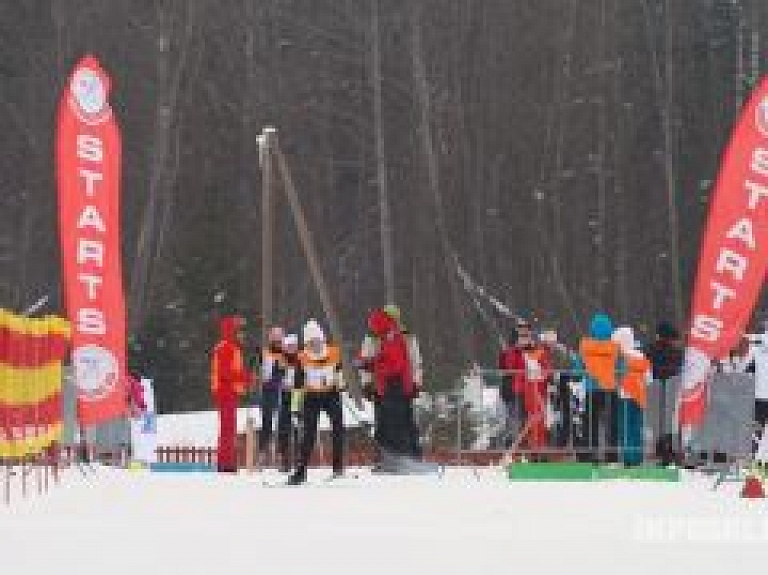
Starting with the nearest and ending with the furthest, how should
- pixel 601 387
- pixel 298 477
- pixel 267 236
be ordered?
pixel 298 477 < pixel 601 387 < pixel 267 236

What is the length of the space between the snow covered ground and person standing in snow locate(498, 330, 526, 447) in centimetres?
409

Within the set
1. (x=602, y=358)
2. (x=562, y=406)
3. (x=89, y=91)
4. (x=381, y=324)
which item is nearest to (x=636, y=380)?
(x=602, y=358)

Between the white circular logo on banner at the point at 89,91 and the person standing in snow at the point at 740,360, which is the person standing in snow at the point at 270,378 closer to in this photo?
the white circular logo on banner at the point at 89,91

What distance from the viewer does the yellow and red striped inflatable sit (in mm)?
16047

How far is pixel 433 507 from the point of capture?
1457 cm

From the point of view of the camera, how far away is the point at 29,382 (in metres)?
17.1

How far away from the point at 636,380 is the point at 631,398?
18cm

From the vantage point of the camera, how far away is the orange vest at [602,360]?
2030 centimetres

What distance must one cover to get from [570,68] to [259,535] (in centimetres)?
3777

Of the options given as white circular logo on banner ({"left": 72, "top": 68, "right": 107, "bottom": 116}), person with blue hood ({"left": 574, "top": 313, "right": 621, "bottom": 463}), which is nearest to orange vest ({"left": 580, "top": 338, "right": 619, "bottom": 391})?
person with blue hood ({"left": 574, "top": 313, "right": 621, "bottom": 463})

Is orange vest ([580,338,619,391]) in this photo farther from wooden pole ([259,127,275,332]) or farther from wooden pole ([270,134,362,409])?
wooden pole ([270,134,362,409])

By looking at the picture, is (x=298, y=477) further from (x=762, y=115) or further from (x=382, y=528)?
(x=762, y=115)

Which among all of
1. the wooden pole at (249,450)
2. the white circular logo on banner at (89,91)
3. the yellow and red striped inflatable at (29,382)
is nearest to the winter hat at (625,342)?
the wooden pole at (249,450)

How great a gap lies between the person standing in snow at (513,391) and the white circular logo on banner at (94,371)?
450 cm
